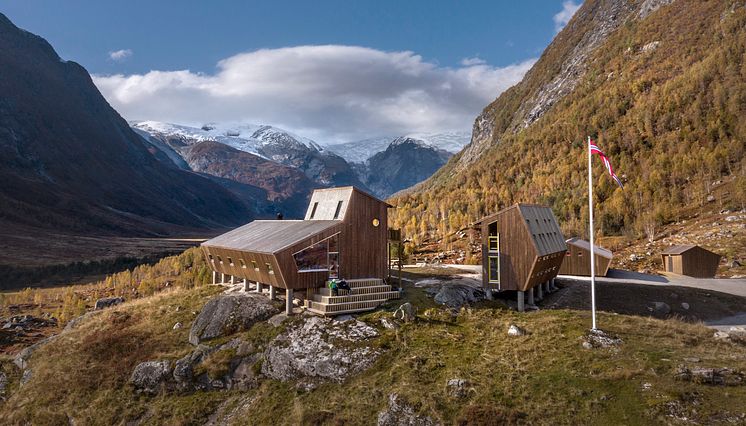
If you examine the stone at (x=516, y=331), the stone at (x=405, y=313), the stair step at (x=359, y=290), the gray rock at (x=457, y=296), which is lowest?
the stone at (x=516, y=331)

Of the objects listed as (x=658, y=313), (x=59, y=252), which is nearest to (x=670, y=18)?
(x=658, y=313)

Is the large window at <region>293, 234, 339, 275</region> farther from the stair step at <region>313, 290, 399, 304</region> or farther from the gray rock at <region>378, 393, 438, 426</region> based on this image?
the gray rock at <region>378, 393, 438, 426</region>

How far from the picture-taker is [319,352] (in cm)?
3022

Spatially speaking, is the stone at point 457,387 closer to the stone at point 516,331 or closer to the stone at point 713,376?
the stone at point 516,331

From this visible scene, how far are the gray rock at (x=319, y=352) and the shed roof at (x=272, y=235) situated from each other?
23.7 ft

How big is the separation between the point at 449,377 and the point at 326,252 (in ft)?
52.5

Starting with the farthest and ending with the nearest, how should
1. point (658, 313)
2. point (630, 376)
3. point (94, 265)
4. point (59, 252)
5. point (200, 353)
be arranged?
point (59, 252), point (94, 265), point (658, 313), point (200, 353), point (630, 376)

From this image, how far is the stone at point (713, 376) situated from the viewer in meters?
22.5

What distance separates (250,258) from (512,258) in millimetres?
23767

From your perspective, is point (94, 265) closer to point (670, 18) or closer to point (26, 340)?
point (26, 340)

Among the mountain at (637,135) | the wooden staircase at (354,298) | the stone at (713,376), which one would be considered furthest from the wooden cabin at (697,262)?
the wooden staircase at (354,298)

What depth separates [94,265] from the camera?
153500mm

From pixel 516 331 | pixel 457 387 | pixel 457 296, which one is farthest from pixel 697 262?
pixel 457 387

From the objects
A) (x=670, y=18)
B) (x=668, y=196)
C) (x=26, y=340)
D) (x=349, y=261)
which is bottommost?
(x=26, y=340)
